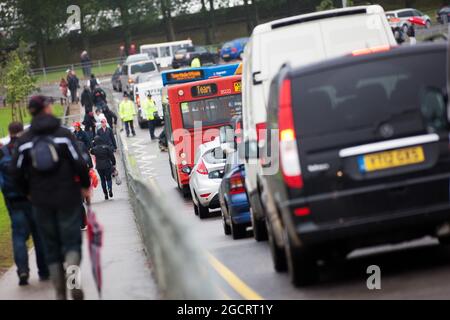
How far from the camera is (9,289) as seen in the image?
15898 mm

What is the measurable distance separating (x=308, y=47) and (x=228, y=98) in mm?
18461

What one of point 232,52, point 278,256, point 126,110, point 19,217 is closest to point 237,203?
point 19,217

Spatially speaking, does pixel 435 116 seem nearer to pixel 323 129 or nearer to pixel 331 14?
pixel 323 129

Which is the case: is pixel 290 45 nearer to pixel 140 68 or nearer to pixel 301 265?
pixel 301 265

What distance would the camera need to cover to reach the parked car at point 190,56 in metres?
82.6

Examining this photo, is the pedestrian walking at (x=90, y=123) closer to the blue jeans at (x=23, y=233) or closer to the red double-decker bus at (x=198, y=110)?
the red double-decker bus at (x=198, y=110)

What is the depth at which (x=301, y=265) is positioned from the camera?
12828mm

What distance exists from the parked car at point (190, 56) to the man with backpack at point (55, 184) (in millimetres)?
67883

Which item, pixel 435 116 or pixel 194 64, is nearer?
pixel 435 116

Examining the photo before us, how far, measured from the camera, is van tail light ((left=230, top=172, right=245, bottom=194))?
19891mm

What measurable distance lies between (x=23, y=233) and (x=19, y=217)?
0.23m

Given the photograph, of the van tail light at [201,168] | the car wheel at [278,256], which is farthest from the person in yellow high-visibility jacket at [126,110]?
the car wheel at [278,256]
